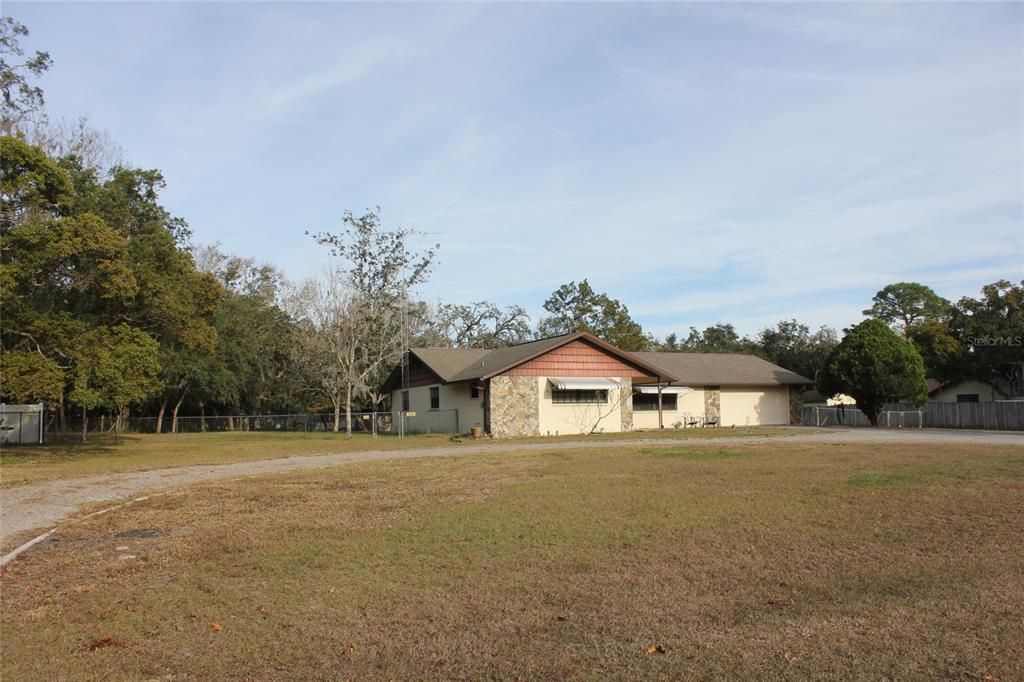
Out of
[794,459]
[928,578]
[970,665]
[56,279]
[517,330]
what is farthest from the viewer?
[517,330]

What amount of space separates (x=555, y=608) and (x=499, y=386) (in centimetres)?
2714

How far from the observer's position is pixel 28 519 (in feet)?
36.3

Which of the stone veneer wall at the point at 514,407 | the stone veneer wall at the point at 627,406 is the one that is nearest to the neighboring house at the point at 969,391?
the stone veneer wall at the point at 627,406

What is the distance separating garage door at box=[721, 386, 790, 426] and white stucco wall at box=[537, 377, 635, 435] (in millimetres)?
7840

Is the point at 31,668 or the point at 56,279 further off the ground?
the point at 56,279

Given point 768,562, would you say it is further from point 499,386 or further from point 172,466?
point 499,386

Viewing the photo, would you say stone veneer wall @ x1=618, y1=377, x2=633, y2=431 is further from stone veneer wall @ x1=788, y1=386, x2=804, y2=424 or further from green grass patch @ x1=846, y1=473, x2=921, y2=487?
green grass patch @ x1=846, y1=473, x2=921, y2=487

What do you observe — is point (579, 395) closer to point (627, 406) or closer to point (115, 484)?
point (627, 406)

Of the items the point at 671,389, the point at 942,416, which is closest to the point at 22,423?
the point at 671,389

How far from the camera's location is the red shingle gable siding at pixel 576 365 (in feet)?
111

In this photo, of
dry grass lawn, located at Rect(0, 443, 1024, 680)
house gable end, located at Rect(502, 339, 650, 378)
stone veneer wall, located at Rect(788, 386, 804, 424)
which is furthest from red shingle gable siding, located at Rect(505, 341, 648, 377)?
dry grass lawn, located at Rect(0, 443, 1024, 680)

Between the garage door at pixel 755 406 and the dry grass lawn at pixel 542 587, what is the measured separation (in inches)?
1133

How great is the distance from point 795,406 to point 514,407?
1778cm

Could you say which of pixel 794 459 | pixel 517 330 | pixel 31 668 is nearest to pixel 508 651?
pixel 31 668
